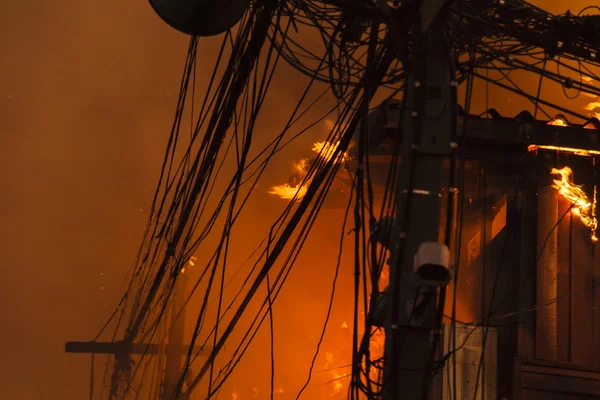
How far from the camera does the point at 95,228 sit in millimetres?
27672

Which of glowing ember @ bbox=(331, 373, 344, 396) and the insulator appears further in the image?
glowing ember @ bbox=(331, 373, 344, 396)

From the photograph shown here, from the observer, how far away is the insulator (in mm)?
6707

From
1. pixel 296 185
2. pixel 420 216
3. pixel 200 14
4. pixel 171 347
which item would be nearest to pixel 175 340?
pixel 171 347

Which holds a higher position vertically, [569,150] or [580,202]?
[569,150]

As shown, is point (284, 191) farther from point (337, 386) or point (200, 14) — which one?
point (200, 14)

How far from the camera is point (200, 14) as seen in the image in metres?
6.85

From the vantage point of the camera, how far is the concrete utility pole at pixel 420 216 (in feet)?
17.8

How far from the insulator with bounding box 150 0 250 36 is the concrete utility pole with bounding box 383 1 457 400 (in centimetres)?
183

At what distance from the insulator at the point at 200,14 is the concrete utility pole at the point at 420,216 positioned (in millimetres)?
1834

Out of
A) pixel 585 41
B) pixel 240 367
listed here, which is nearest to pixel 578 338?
pixel 585 41

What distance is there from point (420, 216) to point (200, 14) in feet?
8.79

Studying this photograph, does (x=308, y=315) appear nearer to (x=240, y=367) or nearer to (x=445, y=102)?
(x=240, y=367)

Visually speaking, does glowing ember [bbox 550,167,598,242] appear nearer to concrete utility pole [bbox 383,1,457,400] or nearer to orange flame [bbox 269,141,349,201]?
concrete utility pole [bbox 383,1,457,400]

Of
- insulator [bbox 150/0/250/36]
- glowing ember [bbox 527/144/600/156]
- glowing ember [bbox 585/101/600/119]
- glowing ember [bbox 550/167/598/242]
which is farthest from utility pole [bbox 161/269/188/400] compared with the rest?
glowing ember [bbox 585/101/600/119]
